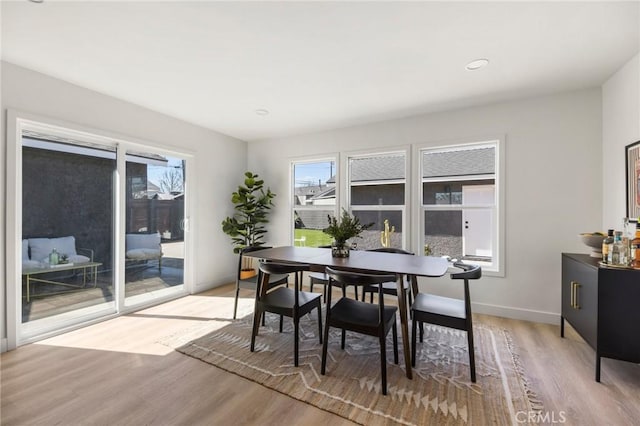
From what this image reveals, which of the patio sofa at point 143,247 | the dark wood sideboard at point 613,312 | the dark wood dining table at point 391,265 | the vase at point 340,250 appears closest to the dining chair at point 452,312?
the dark wood dining table at point 391,265

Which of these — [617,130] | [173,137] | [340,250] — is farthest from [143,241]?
[617,130]

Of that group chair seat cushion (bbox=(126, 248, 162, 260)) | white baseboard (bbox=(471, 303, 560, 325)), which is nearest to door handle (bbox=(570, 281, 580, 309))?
white baseboard (bbox=(471, 303, 560, 325))

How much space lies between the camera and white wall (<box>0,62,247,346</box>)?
98.3 inches

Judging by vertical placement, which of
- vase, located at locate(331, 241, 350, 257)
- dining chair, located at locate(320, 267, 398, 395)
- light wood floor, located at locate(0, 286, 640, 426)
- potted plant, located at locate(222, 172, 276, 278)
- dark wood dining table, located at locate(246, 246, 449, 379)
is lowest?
light wood floor, located at locate(0, 286, 640, 426)

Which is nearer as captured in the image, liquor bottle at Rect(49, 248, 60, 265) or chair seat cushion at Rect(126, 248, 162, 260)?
liquor bottle at Rect(49, 248, 60, 265)

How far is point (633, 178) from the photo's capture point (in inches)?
90.3

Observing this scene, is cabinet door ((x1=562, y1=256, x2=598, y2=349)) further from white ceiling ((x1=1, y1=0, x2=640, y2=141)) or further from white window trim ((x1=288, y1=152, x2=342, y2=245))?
white window trim ((x1=288, y1=152, x2=342, y2=245))

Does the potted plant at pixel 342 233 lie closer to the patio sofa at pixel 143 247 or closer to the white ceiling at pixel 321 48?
the white ceiling at pixel 321 48

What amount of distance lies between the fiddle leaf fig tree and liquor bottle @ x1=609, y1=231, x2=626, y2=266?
4014 mm

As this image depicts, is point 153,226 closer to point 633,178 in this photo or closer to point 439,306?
point 439,306

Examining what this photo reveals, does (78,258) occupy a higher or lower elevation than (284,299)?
higher

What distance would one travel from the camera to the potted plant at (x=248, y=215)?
4.50 metres

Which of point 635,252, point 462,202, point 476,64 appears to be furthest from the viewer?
point 462,202

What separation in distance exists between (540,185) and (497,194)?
0.42 m
